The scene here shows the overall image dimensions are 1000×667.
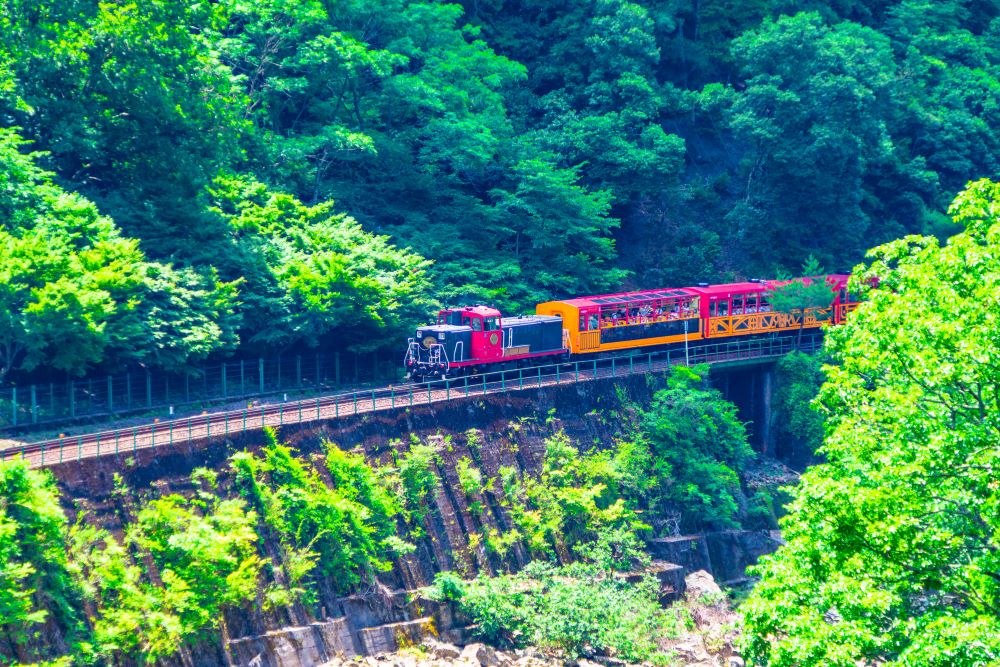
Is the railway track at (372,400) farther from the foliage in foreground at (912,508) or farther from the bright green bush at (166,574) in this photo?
the foliage in foreground at (912,508)

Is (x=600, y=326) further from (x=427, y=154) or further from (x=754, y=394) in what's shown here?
(x=427, y=154)

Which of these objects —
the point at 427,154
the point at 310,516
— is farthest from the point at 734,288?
the point at 310,516

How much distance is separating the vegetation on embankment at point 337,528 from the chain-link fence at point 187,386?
626cm

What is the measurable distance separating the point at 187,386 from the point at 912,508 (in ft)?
83.3

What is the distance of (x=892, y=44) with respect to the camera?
72.6 meters

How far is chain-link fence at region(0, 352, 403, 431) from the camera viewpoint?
3419cm

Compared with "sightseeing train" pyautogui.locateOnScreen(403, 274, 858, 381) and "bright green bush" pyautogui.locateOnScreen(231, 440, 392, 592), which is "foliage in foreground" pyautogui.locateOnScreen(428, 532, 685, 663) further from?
"sightseeing train" pyautogui.locateOnScreen(403, 274, 858, 381)

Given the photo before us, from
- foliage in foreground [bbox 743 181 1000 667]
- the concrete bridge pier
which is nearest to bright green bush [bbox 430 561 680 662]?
foliage in foreground [bbox 743 181 1000 667]

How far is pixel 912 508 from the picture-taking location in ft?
63.5

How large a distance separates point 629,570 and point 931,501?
61.1ft

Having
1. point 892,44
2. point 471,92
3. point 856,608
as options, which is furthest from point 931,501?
point 892,44

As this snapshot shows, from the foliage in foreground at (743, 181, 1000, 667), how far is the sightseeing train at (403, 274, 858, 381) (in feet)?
70.6

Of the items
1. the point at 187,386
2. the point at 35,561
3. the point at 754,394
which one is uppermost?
the point at 187,386

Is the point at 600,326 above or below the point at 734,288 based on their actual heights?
below
